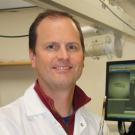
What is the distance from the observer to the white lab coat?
48.8 inches

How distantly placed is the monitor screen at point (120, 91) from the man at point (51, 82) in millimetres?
273

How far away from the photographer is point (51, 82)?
133cm

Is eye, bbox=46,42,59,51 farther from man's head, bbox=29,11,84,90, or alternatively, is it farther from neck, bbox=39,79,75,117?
neck, bbox=39,79,75,117

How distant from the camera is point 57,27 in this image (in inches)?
52.4

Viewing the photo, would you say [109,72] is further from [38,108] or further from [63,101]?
[38,108]

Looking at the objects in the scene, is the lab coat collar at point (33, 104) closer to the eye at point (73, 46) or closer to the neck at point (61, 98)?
A: the neck at point (61, 98)

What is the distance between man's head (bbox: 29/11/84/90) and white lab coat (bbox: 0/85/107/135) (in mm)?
93

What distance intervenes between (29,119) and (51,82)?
17 cm

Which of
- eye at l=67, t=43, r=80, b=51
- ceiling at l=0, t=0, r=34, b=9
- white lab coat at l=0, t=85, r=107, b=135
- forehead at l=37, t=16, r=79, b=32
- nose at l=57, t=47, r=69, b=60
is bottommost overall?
white lab coat at l=0, t=85, r=107, b=135

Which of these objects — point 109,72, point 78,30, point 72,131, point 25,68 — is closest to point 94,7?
point 78,30

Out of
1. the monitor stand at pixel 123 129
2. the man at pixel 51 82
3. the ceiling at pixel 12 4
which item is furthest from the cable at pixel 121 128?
the ceiling at pixel 12 4

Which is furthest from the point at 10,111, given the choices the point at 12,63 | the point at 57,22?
the point at 12,63

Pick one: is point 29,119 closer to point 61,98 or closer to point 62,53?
point 61,98

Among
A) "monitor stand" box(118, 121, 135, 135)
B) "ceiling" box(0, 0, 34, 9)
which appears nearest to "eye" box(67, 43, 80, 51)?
"monitor stand" box(118, 121, 135, 135)
